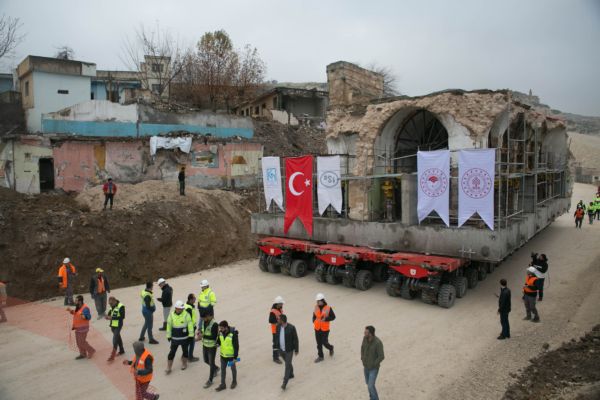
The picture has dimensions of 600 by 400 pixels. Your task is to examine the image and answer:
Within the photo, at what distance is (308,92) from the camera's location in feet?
143

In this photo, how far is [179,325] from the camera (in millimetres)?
8914

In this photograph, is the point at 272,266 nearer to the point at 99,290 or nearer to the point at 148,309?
the point at 99,290

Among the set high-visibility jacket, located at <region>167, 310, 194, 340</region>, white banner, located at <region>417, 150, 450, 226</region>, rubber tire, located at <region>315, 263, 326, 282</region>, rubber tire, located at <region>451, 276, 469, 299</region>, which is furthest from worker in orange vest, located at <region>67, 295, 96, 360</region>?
rubber tire, located at <region>451, 276, 469, 299</region>

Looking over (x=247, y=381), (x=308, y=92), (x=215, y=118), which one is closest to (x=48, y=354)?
(x=247, y=381)

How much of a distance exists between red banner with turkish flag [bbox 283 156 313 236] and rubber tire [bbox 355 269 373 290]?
9.43 feet

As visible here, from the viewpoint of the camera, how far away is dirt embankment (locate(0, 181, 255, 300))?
1513cm

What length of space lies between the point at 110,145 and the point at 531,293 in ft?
62.4

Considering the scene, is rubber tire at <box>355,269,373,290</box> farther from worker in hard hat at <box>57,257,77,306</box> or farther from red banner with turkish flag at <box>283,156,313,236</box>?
worker in hard hat at <box>57,257,77,306</box>

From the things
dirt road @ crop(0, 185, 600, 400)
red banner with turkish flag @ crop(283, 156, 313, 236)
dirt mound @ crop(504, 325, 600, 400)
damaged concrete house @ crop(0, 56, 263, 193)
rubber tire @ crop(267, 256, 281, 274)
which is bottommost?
dirt road @ crop(0, 185, 600, 400)

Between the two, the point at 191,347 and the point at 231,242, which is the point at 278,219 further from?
the point at 191,347

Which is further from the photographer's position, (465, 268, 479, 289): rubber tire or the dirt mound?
(465, 268, 479, 289): rubber tire

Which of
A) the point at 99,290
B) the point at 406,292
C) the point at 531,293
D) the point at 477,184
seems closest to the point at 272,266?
the point at 406,292

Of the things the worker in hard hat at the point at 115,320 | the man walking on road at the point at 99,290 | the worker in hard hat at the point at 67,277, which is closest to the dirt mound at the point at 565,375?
the worker in hard hat at the point at 115,320

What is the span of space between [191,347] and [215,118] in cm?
2003
